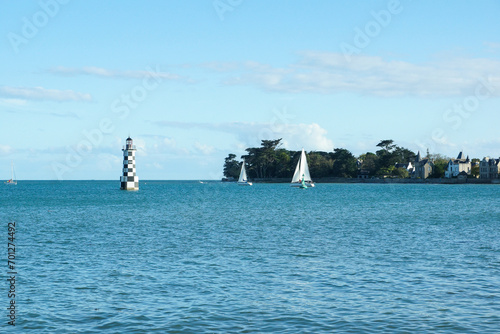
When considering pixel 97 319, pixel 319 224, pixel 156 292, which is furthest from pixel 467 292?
pixel 319 224

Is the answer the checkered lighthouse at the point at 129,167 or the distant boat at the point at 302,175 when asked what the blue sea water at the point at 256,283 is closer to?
the checkered lighthouse at the point at 129,167

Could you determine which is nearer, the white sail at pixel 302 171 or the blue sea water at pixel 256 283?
Answer: the blue sea water at pixel 256 283

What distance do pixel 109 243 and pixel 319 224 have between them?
21799 mm

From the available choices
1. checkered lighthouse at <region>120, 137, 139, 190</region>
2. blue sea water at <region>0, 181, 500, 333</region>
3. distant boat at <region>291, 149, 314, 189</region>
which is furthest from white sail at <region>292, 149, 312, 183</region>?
blue sea water at <region>0, 181, 500, 333</region>

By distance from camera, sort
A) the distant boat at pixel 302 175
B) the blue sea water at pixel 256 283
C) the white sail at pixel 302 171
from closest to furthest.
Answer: the blue sea water at pixel 256 283 < the distant boat at pixel 302 175 < the white sail at pixel 302 171

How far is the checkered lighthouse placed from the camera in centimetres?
11969

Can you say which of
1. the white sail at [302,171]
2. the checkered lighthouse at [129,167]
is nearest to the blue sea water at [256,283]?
the checkered lighthouse at [129,167]

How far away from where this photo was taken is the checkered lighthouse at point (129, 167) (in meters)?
120

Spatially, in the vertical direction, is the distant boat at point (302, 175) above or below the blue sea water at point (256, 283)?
above

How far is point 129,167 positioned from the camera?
4897 inches

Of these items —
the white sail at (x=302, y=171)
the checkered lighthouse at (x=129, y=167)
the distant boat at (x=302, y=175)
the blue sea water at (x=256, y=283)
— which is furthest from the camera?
the white sail at (x=302, y=171)

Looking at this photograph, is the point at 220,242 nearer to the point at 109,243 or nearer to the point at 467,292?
the point at 109,243

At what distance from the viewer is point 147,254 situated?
30.0 metres

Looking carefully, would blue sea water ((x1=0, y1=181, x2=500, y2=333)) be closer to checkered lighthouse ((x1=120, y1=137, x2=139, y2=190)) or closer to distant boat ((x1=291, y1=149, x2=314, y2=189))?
checkered lighthouse ((x1=120, y1=137, x2=139, y2=190))
